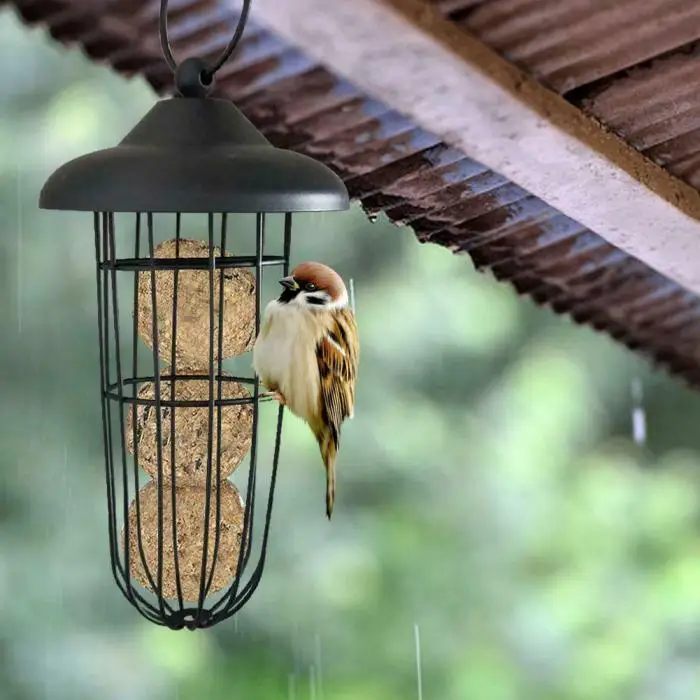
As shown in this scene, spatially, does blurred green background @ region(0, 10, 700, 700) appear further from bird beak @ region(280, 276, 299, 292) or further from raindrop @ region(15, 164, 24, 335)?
bird beak @ region(280, 276, 299, 292)

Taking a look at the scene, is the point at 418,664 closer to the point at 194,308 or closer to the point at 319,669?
the point at 319,669

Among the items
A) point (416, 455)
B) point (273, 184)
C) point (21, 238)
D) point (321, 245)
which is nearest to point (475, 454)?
point (416, 455)

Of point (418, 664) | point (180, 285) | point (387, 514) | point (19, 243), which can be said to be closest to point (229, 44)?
point (180, 285)

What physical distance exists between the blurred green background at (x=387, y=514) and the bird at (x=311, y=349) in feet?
6.25

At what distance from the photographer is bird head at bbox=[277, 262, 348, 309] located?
5.60 ft

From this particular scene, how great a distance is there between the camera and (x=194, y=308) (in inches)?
64.2

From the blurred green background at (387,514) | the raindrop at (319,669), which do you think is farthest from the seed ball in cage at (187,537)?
the raindrop at (319,669)

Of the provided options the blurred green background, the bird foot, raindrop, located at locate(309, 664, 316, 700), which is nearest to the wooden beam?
the bird foot

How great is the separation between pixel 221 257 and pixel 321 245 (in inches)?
92.0

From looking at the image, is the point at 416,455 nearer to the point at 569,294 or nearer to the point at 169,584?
the point at 569,294

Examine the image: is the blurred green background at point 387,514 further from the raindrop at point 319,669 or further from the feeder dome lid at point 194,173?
the feeder dome lid at point 194,173

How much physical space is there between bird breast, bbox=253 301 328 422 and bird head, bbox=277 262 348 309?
0.5 inches

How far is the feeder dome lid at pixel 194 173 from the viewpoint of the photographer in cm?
126

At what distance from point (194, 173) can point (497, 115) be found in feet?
1.82
